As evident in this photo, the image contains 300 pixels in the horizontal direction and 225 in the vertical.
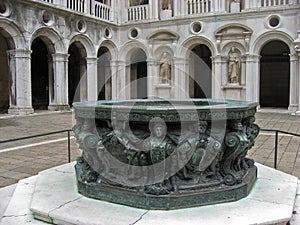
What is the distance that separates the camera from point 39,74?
1852 cm

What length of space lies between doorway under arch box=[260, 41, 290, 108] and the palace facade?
2.1 inches

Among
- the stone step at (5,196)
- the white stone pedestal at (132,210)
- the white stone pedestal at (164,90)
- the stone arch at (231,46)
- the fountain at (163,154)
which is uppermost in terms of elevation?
the stone arch at (231,46)

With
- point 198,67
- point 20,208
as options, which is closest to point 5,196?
point 20,208

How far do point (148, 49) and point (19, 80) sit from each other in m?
6.84

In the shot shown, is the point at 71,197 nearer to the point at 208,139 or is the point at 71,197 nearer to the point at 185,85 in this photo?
the point at 208,139

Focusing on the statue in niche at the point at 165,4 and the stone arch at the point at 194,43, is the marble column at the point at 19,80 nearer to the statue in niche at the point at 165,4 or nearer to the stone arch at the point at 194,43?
the stone arch at the point at 194,43

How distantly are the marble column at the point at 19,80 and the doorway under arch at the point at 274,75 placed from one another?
12369 mm

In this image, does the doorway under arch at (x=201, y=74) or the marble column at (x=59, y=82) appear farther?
the doorway under arch at (x=201, y=74)

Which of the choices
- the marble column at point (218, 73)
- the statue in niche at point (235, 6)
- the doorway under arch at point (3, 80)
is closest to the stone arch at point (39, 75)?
the doorway under arch at point (3, 80)

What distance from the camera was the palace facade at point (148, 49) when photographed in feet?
43.9

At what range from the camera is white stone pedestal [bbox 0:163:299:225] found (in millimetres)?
2844

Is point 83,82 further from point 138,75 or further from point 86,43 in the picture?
point 138,75

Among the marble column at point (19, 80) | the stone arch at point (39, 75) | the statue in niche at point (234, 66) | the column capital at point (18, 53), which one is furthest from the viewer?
the stone arch at point (39, 75)

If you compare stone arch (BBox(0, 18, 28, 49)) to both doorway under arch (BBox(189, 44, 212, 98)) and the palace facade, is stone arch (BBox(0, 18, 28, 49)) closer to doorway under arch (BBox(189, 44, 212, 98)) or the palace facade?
the palace facade
